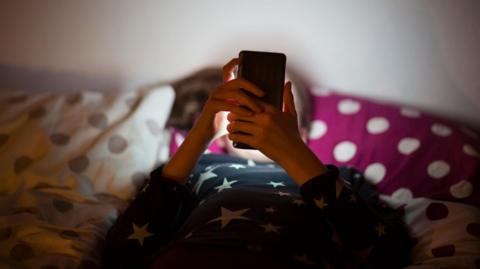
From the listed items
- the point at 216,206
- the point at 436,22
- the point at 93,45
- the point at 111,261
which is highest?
the point at 436,22

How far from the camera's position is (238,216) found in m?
0.76

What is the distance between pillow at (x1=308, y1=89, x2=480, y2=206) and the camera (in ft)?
3.69

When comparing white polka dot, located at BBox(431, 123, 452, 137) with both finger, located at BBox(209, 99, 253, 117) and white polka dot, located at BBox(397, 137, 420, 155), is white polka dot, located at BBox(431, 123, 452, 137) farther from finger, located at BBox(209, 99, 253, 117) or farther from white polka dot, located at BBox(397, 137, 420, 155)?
finger, located at BBox(209, 99, 253, 117)

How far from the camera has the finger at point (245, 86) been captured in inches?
29.8

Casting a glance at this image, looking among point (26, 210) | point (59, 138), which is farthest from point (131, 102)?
point (26, 210)

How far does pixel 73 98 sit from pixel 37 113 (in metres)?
0.10

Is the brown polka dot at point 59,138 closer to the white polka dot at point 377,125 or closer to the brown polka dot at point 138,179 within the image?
the brown polka dot at point 138,179

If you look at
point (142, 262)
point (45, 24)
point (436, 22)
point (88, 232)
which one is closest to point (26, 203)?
point (88, 232)

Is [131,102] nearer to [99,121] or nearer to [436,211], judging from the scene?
[99,121]

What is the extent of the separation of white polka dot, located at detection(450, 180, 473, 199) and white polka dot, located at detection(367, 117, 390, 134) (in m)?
0.23

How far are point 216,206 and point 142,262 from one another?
0.17m

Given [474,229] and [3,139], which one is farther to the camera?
[3,139]

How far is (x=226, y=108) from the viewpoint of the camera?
2.55 feet

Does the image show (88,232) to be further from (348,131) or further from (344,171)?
(348,131)
